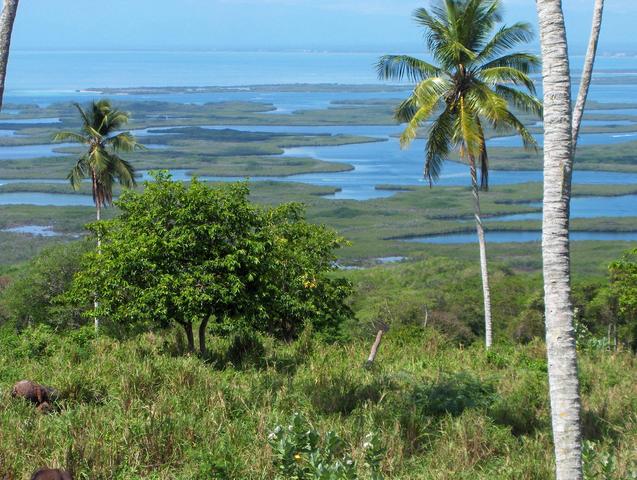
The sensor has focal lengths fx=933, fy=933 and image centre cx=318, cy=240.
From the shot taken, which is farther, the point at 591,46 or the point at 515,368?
the point at 515,368

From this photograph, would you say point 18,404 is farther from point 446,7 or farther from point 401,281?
point 401,281

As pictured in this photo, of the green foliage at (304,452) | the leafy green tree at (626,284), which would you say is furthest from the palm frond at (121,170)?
the green foliage at (304,452)

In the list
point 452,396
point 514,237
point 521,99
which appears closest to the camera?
point 452,396

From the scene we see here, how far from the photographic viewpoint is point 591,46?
13.9 meters

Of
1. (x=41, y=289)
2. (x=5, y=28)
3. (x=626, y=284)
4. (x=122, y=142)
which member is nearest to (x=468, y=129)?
(x=626, y=284)

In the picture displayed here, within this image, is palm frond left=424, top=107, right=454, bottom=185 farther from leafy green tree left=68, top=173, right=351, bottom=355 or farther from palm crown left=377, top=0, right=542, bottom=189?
leafy green tree left=68, top=173, right=351, bottom=355

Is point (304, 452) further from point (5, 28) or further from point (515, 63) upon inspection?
point (515, 63)

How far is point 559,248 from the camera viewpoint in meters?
8.03

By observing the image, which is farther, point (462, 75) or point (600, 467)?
point (462, 75)

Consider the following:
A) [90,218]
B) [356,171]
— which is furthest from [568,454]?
[356,171]

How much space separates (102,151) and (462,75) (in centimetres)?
1712

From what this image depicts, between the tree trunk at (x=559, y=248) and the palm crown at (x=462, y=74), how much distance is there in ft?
48.5

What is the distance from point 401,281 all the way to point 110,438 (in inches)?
2062

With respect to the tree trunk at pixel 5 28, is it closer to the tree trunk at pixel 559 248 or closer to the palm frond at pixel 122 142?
the tree trunk at pixel 559 248
